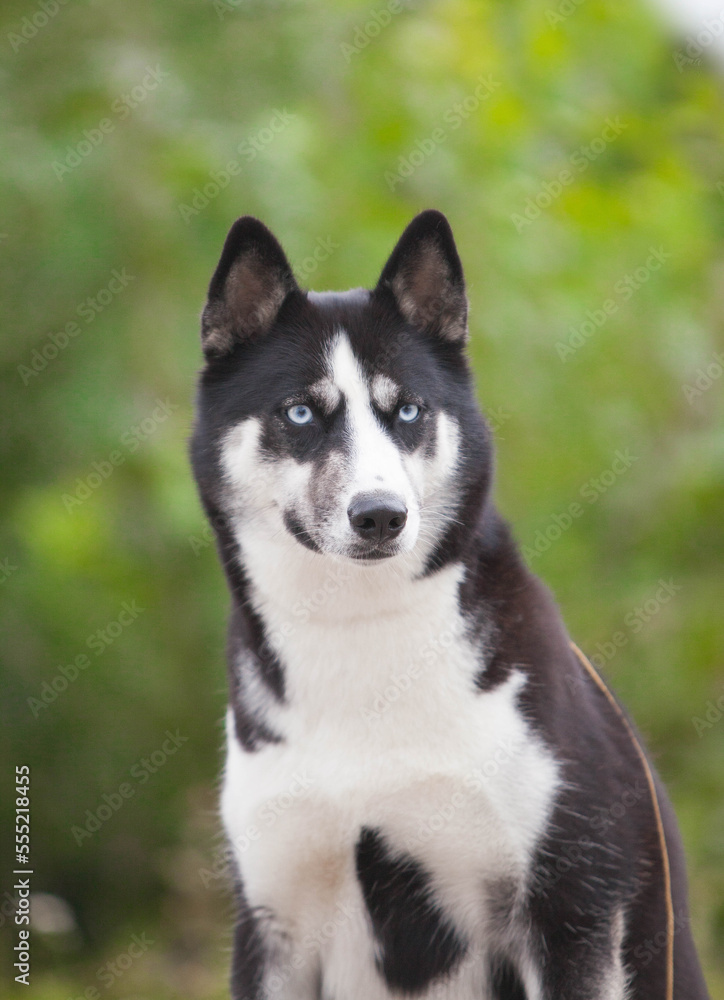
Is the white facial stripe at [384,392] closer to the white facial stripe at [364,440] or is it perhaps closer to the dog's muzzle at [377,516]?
the white facial stripe at [364,440]

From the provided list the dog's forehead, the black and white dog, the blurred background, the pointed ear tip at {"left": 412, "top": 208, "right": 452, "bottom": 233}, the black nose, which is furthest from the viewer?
the blurred background

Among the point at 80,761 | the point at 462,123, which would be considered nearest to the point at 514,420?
the point at 462,123

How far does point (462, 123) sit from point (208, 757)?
11.8ft

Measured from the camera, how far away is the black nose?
2422 mm

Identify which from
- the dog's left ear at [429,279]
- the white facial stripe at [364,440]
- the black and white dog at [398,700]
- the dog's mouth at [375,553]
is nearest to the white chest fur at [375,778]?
the black and white dog at [398,700]

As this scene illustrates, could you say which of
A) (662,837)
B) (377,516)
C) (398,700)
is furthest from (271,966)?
(377,516)

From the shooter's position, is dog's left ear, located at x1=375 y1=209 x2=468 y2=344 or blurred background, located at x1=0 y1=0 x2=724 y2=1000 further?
blurred background, located at x1=0 y1=0 x2=724 y2=1000

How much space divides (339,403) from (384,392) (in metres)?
0.11

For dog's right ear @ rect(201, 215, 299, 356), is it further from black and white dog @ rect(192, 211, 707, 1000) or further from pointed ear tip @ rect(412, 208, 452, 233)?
pointed ear tip @ rect(412, 208, 452, 233)

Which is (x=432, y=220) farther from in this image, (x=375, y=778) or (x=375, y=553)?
(x=375, y=778)

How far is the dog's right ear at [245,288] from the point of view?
2.74 metres

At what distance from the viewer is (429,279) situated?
2846mm

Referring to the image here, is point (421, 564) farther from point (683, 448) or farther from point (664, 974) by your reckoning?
point (683, 448)

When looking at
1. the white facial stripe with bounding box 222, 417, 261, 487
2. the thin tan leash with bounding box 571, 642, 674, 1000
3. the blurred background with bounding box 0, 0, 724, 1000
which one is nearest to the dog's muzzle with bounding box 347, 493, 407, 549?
the white facial stripe with bounding box 222, 417, 261, 487
